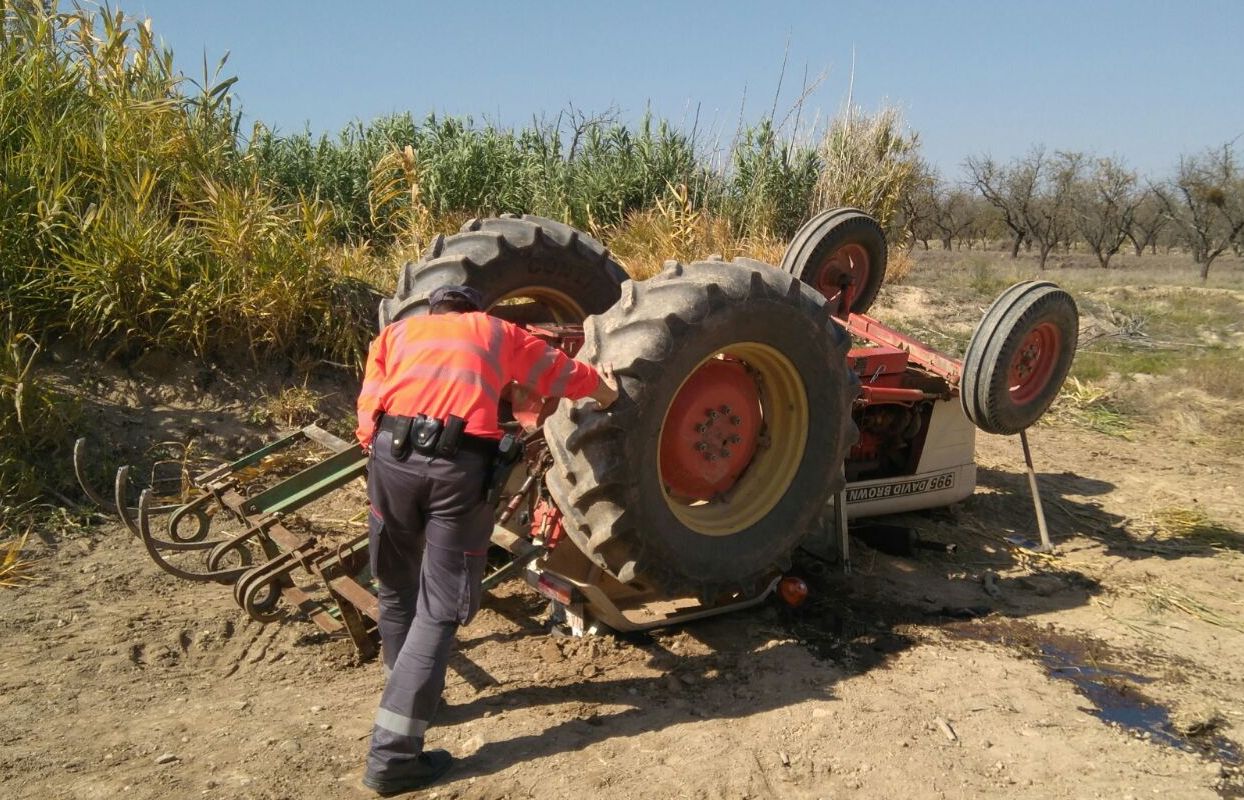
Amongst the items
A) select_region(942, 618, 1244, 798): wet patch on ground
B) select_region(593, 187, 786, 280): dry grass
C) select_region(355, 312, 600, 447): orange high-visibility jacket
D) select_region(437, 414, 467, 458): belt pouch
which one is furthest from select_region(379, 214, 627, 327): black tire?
select_region(593, 187, 786, 280): dry grass

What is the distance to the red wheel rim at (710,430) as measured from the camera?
13.5 ft

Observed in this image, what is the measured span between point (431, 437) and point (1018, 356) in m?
3.42

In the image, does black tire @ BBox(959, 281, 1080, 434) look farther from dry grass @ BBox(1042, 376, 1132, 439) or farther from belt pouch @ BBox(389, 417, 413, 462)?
dry grass @ BBox(1042, 376, 1132, 439)

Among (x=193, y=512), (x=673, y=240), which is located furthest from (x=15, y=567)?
(x=673, y=240)

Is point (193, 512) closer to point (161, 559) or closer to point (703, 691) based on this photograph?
Answer: point (161, 559)

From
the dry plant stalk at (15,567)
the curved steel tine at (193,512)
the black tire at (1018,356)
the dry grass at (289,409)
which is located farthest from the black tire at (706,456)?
the dry grass at (289,409)

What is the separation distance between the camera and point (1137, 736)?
12.5ft

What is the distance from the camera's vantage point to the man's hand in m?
3.53

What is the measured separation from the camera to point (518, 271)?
500 cm

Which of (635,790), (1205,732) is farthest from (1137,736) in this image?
(635,790)

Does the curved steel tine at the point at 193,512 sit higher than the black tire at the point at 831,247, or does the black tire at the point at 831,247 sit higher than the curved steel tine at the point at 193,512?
the black tire at the point at 831,247

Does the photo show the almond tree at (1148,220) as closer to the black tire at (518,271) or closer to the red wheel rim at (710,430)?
the black tire at (518,271)

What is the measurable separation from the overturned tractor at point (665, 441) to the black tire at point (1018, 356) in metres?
0.01

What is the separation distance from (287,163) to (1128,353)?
35.9ft
